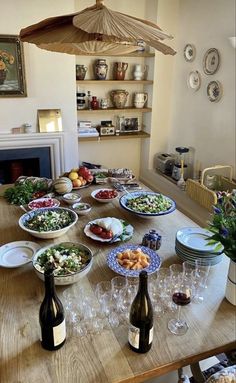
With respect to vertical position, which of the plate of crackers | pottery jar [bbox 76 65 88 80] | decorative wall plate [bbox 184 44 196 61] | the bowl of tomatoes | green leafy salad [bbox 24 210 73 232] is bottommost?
the plate of crackers

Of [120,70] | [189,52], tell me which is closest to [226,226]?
[189,52]

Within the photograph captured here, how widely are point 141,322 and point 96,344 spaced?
18 cm

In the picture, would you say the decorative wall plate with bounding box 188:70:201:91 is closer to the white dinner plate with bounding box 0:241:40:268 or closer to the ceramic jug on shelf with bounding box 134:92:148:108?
the ceramic jug on shelf with bounding box 134:92:148:108

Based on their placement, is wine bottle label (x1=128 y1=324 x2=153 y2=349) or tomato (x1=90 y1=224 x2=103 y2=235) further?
tomato (x1=90 y1=224 x2=103 y2=235)

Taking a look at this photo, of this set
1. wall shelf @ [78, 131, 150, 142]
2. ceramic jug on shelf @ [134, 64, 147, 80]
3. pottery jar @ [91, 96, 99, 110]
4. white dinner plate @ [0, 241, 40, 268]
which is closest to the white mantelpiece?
wall shelf @ [78, 131, 150, 142]

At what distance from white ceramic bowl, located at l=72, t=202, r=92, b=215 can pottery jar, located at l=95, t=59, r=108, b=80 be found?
227cm

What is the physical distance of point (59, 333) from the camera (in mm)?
1031

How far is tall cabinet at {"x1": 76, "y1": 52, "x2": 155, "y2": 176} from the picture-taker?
154 inches

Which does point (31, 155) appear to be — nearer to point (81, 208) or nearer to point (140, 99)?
point (140, 99)

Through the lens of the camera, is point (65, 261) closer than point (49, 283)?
No

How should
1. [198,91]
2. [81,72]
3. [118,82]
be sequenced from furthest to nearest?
[118,82] < [81,72] < [198,91]

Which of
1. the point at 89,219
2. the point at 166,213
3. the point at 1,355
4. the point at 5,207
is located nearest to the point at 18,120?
the point at 5,207

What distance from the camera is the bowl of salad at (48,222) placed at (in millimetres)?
1651

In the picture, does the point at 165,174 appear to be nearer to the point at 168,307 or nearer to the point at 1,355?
the point at 168,307
